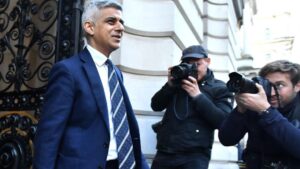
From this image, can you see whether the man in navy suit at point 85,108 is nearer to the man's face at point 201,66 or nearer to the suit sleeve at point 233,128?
the suit sleeve at point 233,128

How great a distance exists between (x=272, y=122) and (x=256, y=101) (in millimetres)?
156

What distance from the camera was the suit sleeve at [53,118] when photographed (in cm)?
222

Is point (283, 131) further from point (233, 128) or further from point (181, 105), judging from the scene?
point (181, 105)

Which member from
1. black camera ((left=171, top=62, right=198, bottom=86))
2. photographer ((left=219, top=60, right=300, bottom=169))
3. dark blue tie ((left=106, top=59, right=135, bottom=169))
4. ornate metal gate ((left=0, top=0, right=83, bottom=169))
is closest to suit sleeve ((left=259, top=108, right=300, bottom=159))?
photographer ((left=219, top=60, right=300, bottom=169))

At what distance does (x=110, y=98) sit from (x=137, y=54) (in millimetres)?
2443

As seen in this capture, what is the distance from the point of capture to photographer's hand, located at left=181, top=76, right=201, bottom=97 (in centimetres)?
375

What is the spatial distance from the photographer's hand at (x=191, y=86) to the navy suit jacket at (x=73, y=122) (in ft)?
4.70

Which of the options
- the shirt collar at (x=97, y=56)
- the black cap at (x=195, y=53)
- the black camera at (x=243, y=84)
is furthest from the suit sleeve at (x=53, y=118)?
the black cap at (x=195, y=53)

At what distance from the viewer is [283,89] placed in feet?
8.78

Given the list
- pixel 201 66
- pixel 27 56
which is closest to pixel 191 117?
pixel 201 66

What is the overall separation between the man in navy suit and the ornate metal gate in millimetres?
1651

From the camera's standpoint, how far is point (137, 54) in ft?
16.2

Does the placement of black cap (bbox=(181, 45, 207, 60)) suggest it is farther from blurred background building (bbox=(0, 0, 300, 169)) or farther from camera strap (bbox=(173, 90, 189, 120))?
blurred background building (bbox=(0, 0, 300, 169))

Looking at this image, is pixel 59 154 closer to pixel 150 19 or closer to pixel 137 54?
pixel 137 54
